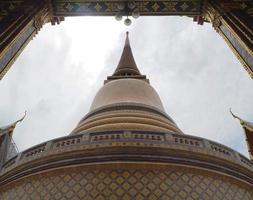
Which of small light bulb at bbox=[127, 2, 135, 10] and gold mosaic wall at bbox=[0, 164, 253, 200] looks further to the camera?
small light bulb at bbox=[127, 2, 135, 10]

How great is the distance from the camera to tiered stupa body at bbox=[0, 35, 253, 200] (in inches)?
303

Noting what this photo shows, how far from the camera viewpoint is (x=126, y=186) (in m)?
7.68

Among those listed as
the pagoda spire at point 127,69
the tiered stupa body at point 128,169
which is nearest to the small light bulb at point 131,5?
the tiered stupa body at point 128,169

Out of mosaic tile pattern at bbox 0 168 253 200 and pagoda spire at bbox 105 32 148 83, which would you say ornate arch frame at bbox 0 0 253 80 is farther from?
pagoda spire at bbox 105 32 148 83

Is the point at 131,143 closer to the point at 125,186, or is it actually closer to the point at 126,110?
the point at 125,186

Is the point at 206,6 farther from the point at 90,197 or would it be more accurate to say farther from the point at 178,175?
the point at 90,197

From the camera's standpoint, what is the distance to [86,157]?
8.20 m

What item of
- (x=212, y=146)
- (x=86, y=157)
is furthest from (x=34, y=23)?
(x=212, y=146)

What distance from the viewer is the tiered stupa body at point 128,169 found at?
25.3ft

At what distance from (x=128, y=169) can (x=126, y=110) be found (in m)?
3.94

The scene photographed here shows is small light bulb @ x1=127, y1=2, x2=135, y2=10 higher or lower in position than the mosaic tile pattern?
higher

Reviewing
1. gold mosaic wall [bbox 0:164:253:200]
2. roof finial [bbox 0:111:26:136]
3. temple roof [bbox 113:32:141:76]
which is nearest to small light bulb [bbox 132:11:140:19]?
gold mosaic wall [bbox 0:164:253:200]

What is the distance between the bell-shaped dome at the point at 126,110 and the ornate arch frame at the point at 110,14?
3.22 metres

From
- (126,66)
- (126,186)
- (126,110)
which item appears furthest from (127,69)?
(126,186)
